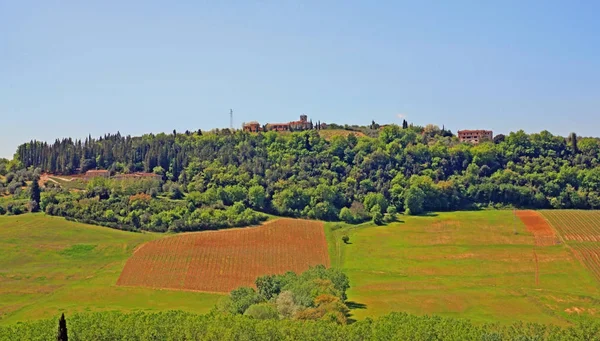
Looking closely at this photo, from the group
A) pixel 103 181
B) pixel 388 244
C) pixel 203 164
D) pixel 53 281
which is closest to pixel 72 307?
pixel 53 281

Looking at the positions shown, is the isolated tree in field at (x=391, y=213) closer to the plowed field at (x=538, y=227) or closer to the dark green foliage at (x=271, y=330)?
the plowed field at (x=538, y=227)

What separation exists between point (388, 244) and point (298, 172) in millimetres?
57483

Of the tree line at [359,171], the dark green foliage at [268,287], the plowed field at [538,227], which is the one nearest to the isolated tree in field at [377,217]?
the tree line at [359,171]

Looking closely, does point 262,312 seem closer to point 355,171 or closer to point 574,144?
point 355,171

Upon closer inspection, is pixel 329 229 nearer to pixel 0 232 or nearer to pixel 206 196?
pixel 206 196

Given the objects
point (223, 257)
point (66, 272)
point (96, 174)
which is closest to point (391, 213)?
point (223, 257)

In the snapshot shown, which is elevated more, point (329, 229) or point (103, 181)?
point (103, 181)

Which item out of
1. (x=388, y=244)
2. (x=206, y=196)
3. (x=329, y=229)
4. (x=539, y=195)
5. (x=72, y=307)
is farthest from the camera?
(x=539, y=195)

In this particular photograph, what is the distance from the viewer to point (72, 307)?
3374 inches

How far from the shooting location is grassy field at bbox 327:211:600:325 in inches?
3408

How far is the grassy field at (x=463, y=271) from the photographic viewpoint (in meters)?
86.6

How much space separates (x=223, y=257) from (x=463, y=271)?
40881 millimetres

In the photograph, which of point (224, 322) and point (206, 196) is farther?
point (206, 196)

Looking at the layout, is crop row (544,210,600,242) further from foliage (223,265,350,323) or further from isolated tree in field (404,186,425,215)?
foliage (223,265,350,323)
